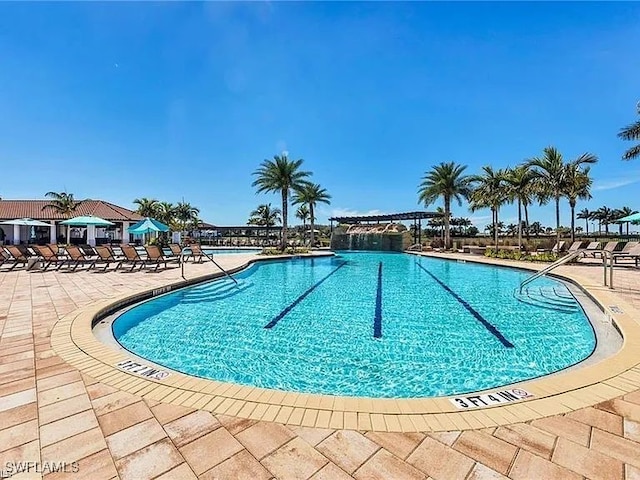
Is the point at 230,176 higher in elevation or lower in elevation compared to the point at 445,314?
higher

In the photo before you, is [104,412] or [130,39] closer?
[104,412]

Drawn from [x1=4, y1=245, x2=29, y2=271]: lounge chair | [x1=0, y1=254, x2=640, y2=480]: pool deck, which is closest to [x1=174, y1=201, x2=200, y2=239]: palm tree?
[x1=4, y1=245, x2=29, y2=271]: lounge chair

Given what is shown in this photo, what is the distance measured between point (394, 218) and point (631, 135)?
1789cm

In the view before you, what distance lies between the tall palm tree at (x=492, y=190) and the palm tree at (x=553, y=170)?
103 inches

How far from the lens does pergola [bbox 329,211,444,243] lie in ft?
94.3

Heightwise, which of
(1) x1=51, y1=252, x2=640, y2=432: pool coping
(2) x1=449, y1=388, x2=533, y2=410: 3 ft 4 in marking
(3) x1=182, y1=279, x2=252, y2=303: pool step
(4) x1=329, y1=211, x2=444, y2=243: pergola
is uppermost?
(4) x1=329, y1=211, x2=444, y2=243: pergola

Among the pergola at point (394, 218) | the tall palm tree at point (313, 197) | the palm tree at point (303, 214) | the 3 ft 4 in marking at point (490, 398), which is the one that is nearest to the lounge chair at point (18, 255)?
the 3 ft 4 in marking at point (490, 398)

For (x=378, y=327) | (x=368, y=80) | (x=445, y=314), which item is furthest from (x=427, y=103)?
(x=378, y=327)

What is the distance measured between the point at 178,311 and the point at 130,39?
9.38 meters

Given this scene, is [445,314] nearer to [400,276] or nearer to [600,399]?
[600,399]

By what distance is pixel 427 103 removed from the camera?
1572 cm

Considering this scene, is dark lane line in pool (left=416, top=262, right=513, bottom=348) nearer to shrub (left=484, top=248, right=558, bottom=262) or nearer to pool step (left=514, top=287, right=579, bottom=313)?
pool step (left=514, top=287, right=579, bottom=313)

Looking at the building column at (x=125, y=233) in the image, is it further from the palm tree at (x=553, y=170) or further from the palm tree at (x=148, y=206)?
the palm tree at (x=553, y=170)

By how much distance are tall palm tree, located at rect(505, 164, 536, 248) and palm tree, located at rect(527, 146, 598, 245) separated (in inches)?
19.7
